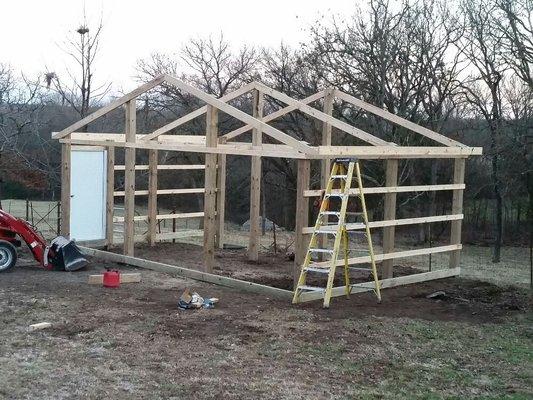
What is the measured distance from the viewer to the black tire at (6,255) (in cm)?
1028

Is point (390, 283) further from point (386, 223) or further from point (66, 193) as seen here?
point (66, 193)

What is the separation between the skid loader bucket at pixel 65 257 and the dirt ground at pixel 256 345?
948 mm

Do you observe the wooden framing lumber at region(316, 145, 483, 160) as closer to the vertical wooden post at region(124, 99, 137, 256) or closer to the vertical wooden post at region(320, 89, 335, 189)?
the vertical wooden post at region(320, 89, 335, 189)

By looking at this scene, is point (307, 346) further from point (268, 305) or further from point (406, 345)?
point (268, 305)

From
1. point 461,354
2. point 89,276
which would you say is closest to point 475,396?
point 461,354

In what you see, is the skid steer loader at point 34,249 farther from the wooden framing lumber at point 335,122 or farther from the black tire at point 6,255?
the wooden framing lumber at point 335,122

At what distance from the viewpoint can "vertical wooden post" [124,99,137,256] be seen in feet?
36.7

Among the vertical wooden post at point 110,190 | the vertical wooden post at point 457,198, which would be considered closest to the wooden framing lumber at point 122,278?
the vertical wooden post at point 110,190

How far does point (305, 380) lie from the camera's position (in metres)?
5.64

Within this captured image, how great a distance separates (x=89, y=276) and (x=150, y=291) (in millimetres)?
1166

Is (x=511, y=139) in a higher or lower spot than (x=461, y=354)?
higher

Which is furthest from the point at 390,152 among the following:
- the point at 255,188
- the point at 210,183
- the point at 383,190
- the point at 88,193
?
the point at 88,193

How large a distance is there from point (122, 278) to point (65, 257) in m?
1.42

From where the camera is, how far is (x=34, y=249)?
416 inches
